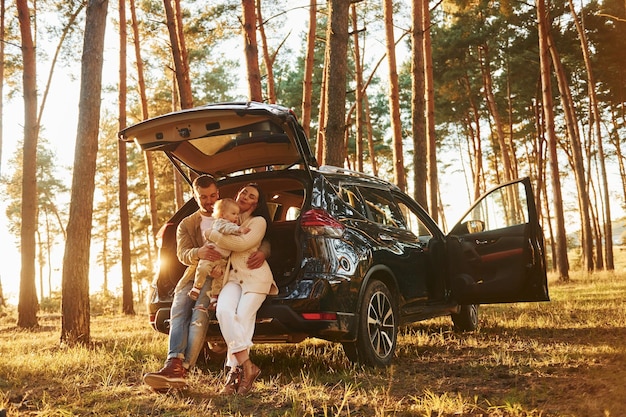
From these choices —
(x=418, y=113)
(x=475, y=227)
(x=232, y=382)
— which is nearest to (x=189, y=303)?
(x=232, y=382)

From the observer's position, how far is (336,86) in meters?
9.38

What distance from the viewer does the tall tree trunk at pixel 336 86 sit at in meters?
9.28

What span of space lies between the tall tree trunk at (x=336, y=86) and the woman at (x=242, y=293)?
14.1ft

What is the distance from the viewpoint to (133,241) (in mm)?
46312

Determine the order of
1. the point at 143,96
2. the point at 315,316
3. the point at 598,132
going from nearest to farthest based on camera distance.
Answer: the point at 315,316 < the point at 143,96 < the point at 598,132

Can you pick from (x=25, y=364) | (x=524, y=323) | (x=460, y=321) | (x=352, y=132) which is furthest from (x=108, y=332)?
(x=352, y=132)

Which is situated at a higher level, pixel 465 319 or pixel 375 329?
pixel 375 329

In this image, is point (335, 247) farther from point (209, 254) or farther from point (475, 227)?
point (475, 227)

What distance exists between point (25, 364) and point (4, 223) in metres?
45.1

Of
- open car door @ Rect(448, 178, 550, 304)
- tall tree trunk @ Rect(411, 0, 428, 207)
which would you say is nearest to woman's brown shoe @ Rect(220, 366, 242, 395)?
open car door @ Rect(448, 178, 550, 304)

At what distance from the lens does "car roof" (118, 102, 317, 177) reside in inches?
195

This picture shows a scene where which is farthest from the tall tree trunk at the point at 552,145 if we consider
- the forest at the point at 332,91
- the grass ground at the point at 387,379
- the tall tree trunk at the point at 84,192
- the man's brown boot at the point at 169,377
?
the man's brown boot at the point at 169,377

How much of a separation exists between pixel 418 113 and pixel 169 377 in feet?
33.0

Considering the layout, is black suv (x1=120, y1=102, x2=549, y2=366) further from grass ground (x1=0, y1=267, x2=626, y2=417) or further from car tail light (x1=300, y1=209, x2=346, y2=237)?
grass ground (x1=0, y1=267, x2=626, y2=417)
